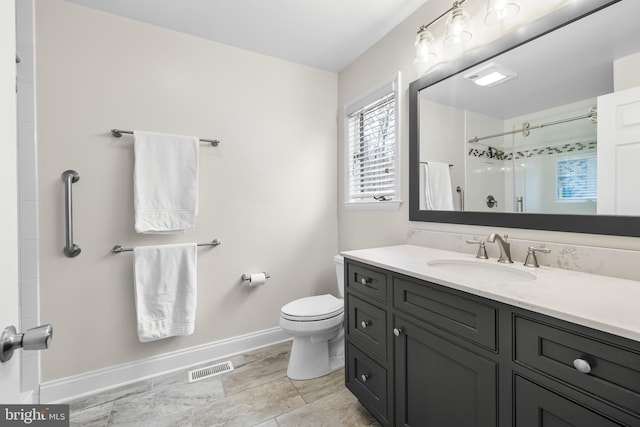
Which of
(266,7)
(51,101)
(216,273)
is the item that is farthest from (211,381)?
(266,7)

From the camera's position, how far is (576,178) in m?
1.09

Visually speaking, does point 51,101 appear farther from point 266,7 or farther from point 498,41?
point 498,41

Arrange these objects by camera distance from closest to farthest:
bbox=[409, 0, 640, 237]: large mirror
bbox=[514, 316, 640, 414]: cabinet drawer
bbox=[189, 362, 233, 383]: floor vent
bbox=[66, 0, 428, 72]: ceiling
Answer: bbox=[514, 316, 640, 414]: cabinet drawer
bbox=[409, 0, 640, 237]: large mirror
bbox=[66, 0, 428, 72]: ceiling
bbox=[189, 362, 233, 383]: floor vent

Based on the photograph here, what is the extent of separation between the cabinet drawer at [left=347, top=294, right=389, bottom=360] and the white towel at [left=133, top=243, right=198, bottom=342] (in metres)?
1.12

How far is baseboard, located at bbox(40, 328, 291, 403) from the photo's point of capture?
162 cm

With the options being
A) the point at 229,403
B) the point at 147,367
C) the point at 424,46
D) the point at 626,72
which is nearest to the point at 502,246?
the point at 626,72

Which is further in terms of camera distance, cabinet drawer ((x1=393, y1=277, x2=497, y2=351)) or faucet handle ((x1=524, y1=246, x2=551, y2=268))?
faucet handle ((x1=524, y1=246, x2=551, y2=268))

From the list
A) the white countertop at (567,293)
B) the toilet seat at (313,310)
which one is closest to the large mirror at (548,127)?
the white countertop at (567,293)

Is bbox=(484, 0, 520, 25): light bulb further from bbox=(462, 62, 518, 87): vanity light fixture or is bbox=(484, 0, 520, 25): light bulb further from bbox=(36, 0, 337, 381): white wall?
bbox=(36, 0, 337, 381): white wall

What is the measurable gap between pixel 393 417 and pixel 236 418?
85 cm

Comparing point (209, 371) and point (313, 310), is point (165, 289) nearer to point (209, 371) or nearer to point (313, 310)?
point (209, 371)

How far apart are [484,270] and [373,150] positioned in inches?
49.7

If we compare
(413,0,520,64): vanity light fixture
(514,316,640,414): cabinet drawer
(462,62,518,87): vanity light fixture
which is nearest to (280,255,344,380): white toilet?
(514,316,640,414): cabinet drawer

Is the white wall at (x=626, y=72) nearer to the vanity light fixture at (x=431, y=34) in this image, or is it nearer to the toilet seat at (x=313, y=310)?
the vanity light fixture at (x=431, y=34)
